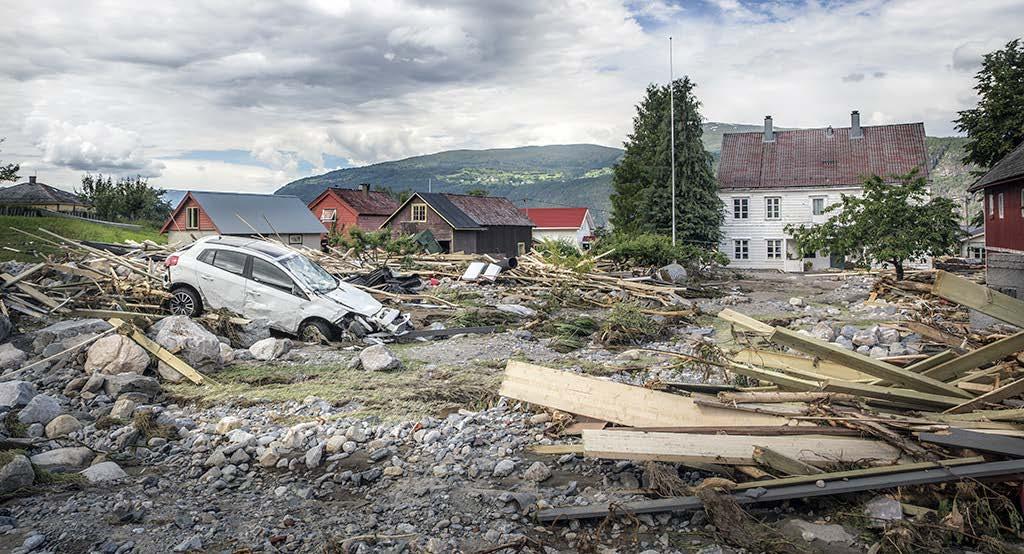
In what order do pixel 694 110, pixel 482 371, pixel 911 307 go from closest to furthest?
1. pixel 482 371
2. pixel 911 307
3. pixel 694 110

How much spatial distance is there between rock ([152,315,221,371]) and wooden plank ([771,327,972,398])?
811cm

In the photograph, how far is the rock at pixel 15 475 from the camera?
5660 mm

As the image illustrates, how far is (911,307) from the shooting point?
1694cm

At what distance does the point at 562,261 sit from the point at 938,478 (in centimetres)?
1903

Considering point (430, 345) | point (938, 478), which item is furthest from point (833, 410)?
point (430, 345)

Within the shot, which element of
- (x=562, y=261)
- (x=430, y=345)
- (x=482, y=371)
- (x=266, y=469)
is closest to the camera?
(x=266, y=469)

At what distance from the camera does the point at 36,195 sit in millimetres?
68625

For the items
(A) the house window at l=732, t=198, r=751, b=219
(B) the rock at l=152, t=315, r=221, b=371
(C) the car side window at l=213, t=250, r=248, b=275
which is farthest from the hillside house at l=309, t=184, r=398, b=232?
(B) the rock at l=152, t=315, r=221, b=371

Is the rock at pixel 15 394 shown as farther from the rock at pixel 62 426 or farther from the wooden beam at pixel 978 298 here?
the wooden beam at pixel 978 298

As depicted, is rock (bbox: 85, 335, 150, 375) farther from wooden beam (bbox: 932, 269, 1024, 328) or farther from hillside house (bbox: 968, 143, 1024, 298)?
hillside house (bbox: 968, 143, 1024, 298)

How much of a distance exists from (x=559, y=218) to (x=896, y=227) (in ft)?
190

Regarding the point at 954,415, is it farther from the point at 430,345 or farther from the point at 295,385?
the point at 430,345

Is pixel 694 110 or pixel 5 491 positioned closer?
pixel 5 491

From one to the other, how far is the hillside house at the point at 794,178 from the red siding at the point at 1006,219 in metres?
15.5
